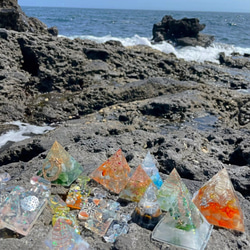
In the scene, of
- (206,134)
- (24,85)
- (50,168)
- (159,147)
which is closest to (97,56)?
(24,85)

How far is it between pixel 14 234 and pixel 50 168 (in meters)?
0.66

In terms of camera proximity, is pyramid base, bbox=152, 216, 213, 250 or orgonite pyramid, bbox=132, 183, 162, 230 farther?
orgonite pyramid, bbox=132, 183, 162, 230

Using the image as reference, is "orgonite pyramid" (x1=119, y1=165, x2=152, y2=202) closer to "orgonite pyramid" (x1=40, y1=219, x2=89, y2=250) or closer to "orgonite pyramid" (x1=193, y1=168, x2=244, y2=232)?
"orgonite pyramid" (x1=193, y1=168, x2=244, y2=232)

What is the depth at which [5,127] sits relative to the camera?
16.2 ft

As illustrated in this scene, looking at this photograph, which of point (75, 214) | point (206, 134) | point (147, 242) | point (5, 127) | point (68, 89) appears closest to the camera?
point (147, 242)

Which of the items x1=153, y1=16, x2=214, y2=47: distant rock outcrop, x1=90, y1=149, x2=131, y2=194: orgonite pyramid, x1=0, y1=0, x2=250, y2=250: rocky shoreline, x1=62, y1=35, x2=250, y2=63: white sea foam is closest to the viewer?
x1=90, y1=149, x2=131, y2=194: orgonite pyramid

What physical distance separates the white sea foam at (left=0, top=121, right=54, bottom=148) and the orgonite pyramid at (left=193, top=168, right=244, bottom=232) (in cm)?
352

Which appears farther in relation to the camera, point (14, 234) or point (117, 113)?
point (117, 113)

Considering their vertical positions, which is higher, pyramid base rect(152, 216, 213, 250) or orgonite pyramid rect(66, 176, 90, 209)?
pyramid base rect(152, 216, 213, 250)

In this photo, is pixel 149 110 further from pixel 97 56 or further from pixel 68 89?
pixel 97 56

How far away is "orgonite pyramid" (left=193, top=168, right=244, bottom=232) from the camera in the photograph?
1.86 metres

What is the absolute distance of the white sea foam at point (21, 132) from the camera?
4.66m

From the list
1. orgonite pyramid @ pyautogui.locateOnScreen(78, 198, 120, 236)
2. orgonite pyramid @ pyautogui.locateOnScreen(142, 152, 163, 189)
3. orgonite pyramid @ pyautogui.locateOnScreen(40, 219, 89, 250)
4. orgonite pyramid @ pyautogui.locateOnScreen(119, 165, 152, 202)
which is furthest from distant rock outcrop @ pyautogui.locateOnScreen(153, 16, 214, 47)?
orgonite pyramid @ pyautogui.locateOnScreen(40, 219, 89, 250)

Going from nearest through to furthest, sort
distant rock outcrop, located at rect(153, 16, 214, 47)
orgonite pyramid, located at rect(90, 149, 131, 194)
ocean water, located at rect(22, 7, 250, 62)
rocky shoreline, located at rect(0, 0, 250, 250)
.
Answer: orgonite pyramid, located at rect(90, 149, 131, 194), rocky shoreline, located at rect(0, 0, 250, 250), ocean water, located at rect(22, 7, 250, 62), distant rock outcrop, located at rect(153, 16, 214, 47)
